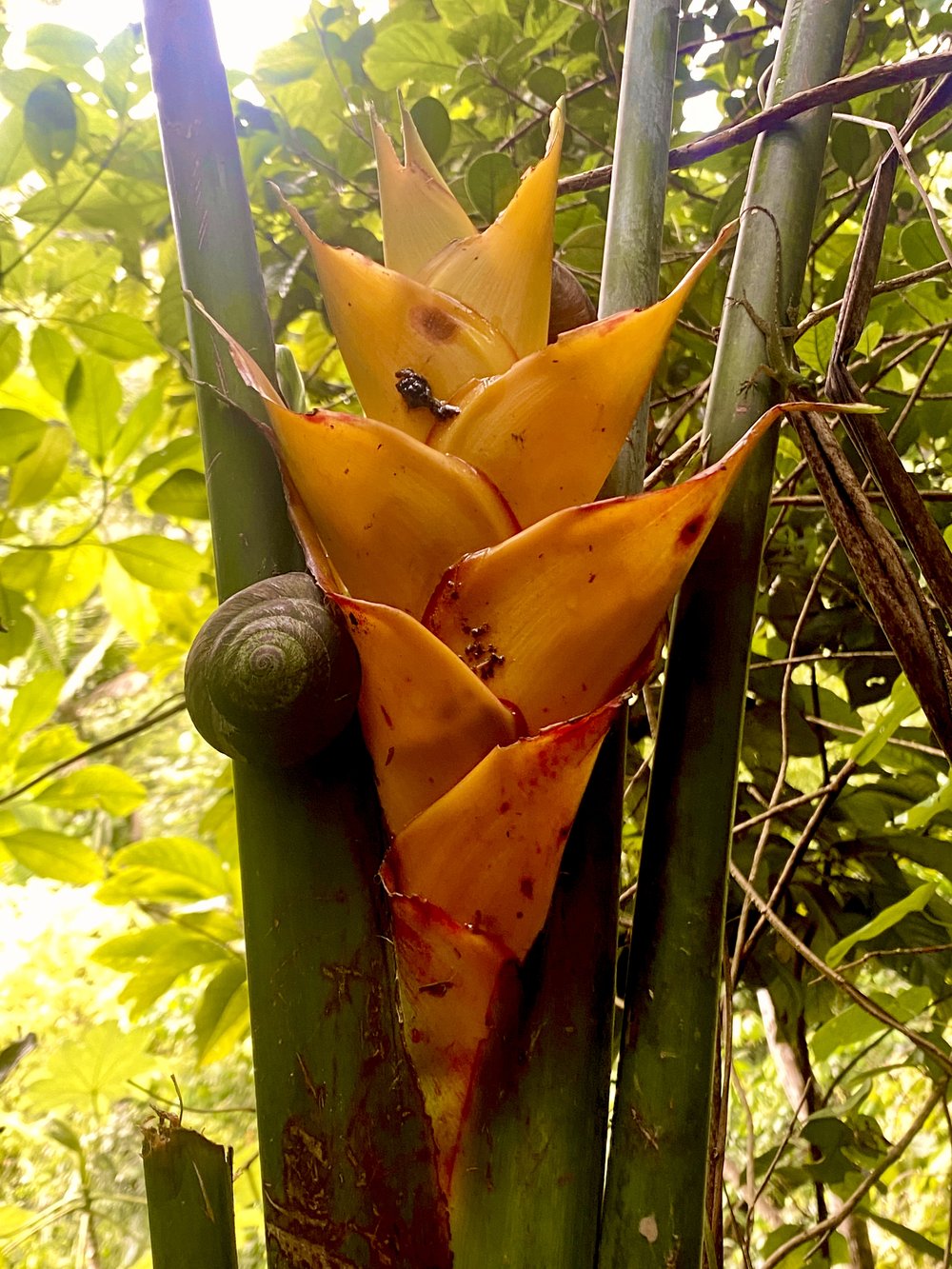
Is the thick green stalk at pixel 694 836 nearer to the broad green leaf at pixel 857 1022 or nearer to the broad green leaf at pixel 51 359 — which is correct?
the broad green leaf at pixel 857 1022

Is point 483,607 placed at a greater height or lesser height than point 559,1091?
greater

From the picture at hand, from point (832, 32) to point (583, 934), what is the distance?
386 mm

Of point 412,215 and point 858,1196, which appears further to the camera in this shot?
point 858,1196

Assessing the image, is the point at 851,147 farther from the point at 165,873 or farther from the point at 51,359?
the point at 165,873

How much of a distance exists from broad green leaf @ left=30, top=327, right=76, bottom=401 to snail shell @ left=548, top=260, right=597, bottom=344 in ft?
1.97

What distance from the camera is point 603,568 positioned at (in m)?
0.27

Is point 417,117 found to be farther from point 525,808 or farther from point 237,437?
point 525,808

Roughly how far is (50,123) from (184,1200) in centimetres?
80

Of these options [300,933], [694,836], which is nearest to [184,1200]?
[300,933]

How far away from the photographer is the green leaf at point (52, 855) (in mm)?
834

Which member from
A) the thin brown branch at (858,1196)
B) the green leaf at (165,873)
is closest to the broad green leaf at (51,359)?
the green leaf at (165,873)

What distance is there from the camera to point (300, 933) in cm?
28

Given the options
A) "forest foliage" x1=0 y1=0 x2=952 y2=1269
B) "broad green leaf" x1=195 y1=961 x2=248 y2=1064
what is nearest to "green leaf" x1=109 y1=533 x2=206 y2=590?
"forest foliage" x1=0 y1=0 x2=952 y2=1269

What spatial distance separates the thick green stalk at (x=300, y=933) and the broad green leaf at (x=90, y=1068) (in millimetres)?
717
